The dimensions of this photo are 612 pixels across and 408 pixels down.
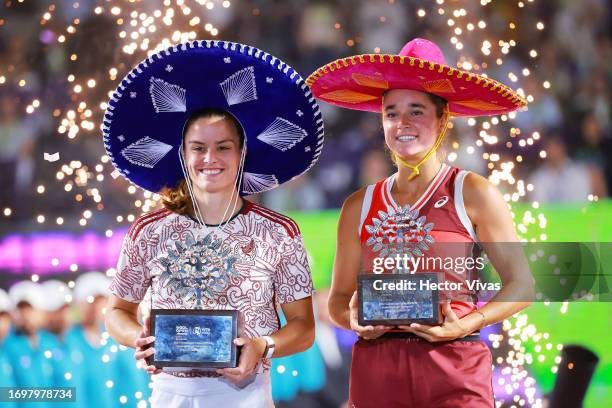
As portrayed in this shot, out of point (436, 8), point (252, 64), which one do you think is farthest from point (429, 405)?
point (436, 8)

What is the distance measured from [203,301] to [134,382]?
1798mm

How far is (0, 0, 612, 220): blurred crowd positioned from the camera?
167 inches

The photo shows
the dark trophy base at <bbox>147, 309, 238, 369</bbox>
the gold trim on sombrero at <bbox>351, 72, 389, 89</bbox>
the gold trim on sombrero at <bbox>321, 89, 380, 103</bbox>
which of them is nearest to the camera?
the dark trophy base at <bbox>147, 309, 238, 369</bbox>

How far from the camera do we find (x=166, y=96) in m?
3.04

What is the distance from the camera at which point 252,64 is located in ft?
9.80

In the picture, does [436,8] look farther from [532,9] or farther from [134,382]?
[134,382]

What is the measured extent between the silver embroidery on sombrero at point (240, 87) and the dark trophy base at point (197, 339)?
2.59 feet

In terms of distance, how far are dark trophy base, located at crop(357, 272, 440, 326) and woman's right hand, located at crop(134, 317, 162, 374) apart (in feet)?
2.31

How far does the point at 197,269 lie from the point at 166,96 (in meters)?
0.64

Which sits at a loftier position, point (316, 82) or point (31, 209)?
point (316, 82)

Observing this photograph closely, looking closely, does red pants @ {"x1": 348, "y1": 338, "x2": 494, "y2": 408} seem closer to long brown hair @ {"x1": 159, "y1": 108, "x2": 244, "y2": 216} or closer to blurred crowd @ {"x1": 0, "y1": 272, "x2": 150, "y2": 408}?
long brown hair @ {"x1": 159, "y1": 108, "x2": 244, "y2": 216}

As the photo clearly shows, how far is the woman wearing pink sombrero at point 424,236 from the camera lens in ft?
9.66

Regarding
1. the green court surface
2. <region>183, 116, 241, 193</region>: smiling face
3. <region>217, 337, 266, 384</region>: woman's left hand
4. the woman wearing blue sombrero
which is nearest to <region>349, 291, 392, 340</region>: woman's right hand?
the woman wearing blue sombrero

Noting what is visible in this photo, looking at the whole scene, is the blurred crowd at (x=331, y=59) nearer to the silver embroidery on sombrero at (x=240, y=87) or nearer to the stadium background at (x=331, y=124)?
the stadium background at (x=331, y=124)
